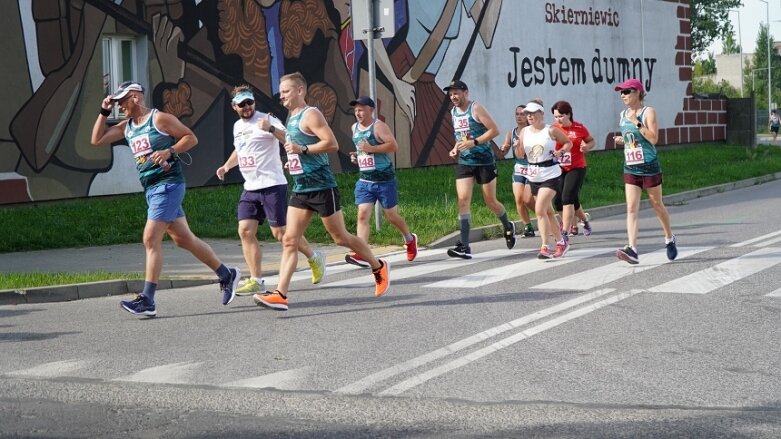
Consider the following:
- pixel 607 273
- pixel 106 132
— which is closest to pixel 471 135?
pixel 607 273

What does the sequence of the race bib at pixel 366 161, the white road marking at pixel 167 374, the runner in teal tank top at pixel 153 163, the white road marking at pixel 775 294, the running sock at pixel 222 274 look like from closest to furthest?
the white road marking at pixel 167 374, the runner in teal tank top at pixel 153 163, the white road marking at pixel 775 294, the running sock at pixel 222 274, the race bib at pixel 366 161

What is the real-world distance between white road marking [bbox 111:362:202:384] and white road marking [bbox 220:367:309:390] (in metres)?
0.34

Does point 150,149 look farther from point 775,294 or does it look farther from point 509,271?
point 775,294

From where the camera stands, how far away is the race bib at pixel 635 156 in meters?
12.3

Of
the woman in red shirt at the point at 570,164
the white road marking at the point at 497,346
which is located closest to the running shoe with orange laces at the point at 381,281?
the white road marking at the point at 497,346

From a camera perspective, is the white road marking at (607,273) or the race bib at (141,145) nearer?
the race bib at (141,145)

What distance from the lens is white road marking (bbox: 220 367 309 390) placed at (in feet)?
22.7

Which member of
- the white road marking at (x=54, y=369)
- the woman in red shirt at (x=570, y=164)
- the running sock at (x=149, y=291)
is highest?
the woman in red shirt at (x=570, y=164)

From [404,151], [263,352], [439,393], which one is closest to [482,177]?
[263,352]

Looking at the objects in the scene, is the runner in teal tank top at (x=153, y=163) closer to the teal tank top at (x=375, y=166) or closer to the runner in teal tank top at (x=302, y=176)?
the runner in teal tank top at (x=302, y=176)

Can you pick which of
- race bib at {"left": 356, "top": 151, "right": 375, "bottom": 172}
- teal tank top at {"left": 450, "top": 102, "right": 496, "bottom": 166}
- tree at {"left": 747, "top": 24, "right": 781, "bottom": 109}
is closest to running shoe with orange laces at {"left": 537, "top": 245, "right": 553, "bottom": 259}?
teal tank top at {"left": 450, "top": 102, "right": 496, "bottom": 166}

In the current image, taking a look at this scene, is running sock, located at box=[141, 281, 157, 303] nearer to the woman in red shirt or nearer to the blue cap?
the blue cap

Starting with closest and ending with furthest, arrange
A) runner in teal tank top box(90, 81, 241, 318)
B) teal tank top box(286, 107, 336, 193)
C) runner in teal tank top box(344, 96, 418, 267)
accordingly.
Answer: runner in teal tank top box(90, 81, 241, 318)
teal tank top box(286, 107, 336, 193)
runner in teal tank top box(344, 96, 418, 267)

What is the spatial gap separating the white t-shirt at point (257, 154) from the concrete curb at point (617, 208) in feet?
18.1
